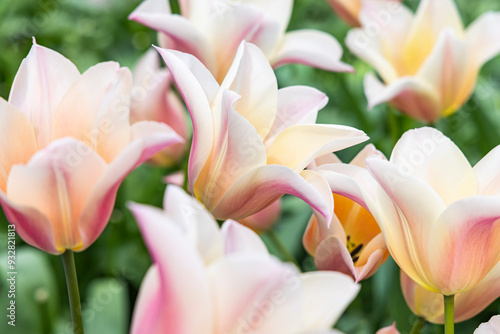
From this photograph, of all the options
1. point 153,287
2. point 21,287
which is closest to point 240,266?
point 153,287

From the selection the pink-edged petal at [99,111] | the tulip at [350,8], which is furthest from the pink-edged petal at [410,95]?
the pink-edged petal at [99,111]

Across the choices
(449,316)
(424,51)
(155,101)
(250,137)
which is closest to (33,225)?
(250,137)

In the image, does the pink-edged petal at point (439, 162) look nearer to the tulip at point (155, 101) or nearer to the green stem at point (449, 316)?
the green stem at point (449, 316)

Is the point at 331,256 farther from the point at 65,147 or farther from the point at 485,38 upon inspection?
the point at 485,38

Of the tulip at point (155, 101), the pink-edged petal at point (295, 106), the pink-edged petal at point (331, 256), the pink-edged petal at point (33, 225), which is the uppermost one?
the pink-edged petal at point (295, 106)

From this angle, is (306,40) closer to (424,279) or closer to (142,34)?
(424,279)
